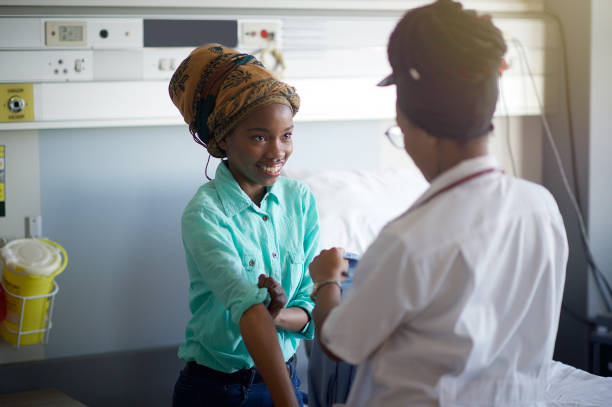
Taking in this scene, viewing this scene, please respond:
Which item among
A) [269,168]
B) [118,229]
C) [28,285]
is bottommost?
[28,285]

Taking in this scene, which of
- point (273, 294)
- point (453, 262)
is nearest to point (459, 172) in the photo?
point (453, 262)

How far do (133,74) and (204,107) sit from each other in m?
1.08

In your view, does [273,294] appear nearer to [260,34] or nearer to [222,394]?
[222,394]

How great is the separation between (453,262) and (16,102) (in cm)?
177

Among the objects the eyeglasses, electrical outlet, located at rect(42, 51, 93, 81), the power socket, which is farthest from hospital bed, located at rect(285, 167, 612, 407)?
the power socket

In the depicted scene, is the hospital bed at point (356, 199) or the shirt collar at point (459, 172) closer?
the shirt collar at point (459, 172)

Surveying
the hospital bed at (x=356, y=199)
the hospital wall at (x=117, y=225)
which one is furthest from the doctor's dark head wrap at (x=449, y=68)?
the hospital wall at (x=117, y=225)

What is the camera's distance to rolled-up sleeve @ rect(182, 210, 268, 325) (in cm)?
116

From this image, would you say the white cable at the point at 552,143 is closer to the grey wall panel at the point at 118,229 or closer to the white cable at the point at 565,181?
the white cable at the point at 565,181

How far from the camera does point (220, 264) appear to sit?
120cm

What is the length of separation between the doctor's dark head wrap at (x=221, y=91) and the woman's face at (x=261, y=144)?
0.02 m

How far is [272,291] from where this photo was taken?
1194 mm

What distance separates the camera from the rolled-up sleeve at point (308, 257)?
1.37 meters

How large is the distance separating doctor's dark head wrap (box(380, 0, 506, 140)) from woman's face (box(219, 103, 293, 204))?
42 centimetres
